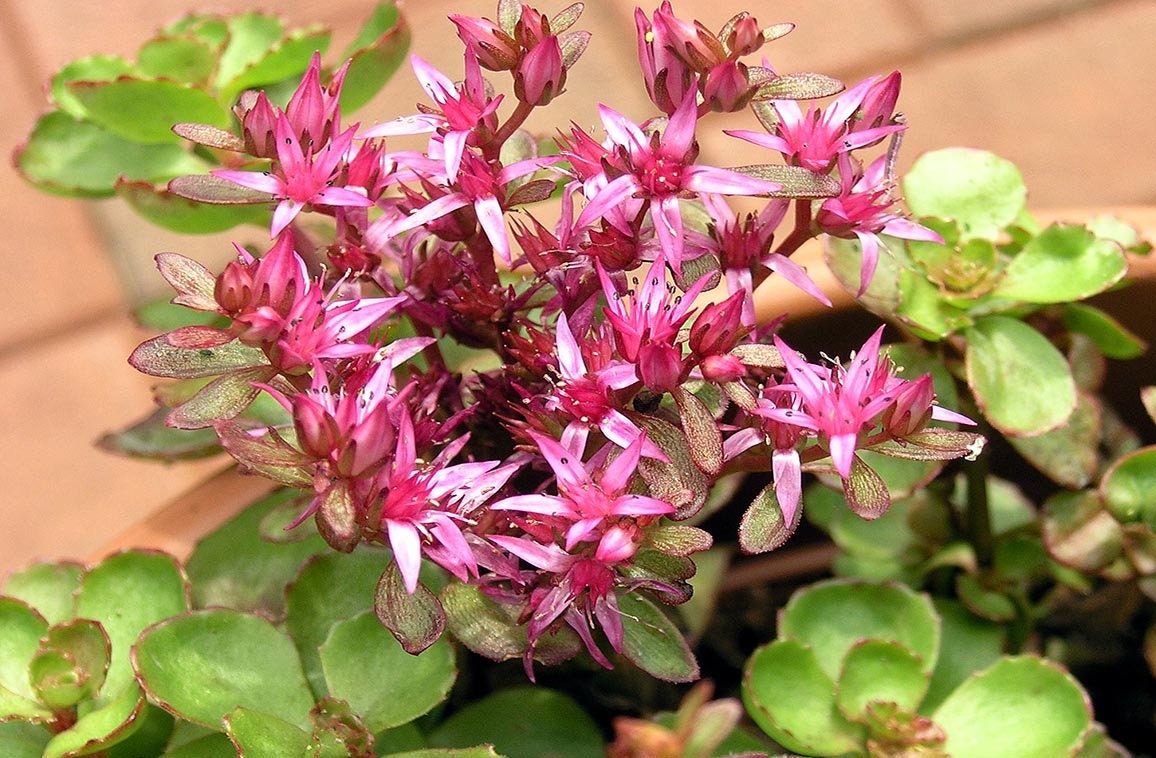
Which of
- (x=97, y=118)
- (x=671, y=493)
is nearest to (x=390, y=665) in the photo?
(x=671, y=493)

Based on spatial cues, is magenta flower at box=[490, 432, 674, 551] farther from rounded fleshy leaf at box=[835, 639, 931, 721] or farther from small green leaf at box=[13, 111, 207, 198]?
small green leaf at box=[13, 111, 207, 198]

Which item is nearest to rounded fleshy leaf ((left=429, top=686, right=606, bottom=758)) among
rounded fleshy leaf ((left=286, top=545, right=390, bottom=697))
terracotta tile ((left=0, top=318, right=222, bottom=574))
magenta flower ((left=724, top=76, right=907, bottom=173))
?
rounded fleshy leaf ((left=286, top=545, right=390, bottom=697))

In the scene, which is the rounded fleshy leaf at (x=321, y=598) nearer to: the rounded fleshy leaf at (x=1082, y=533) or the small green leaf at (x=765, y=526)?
the small green leaf at (x=765, y=526)

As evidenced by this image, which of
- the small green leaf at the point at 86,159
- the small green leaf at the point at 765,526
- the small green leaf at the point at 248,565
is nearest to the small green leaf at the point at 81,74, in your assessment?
the small green leaf at the point at 86,159

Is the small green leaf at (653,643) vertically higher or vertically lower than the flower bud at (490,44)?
lower

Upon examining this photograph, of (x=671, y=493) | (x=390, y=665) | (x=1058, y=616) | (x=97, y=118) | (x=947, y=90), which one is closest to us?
(x=671, y=493)

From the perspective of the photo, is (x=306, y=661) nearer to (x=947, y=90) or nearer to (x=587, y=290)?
(x=587, y=290)
